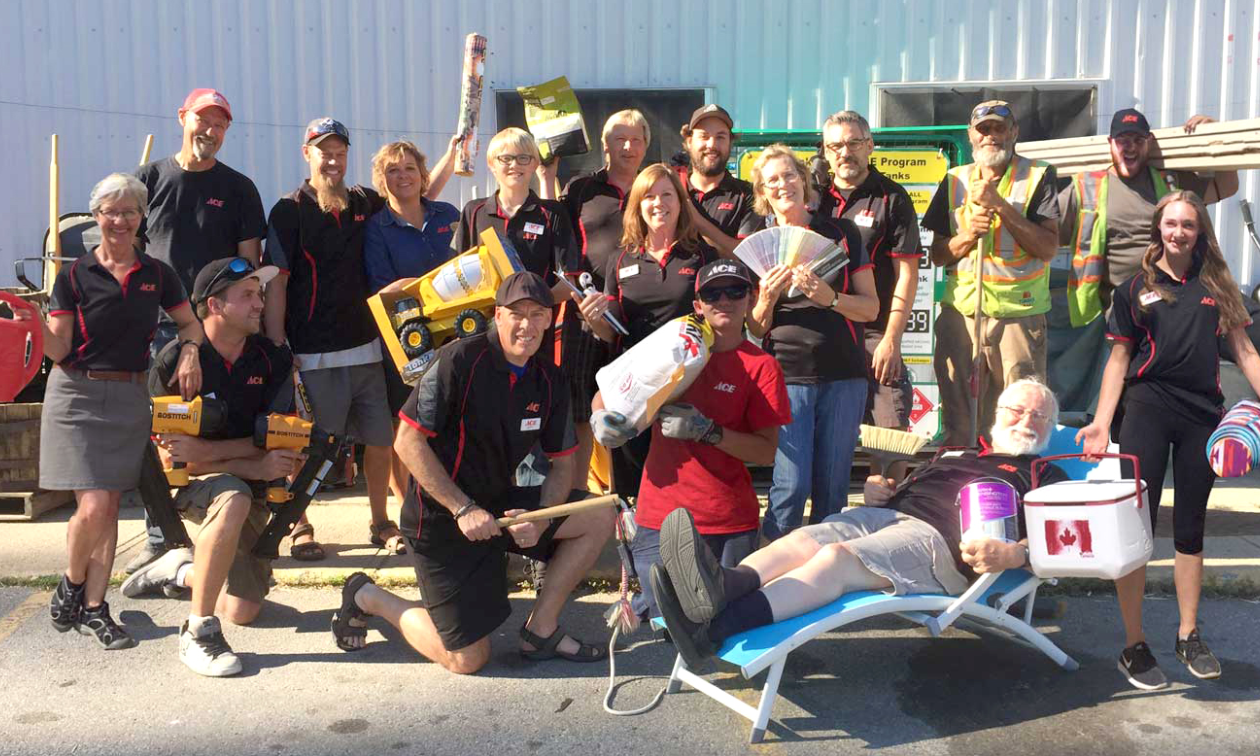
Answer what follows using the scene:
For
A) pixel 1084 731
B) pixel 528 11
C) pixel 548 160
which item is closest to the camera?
pixel 1084 731

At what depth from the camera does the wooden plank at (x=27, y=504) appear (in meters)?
6.29

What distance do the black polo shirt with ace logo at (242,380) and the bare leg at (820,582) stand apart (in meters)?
2.28

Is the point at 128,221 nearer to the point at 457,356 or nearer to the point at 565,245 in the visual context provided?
the point at 457,356

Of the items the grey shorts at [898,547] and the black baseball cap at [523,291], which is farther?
the black baseball cap at [523,291]

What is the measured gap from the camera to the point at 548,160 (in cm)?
609

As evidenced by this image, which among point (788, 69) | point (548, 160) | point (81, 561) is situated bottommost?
point (81, 561)

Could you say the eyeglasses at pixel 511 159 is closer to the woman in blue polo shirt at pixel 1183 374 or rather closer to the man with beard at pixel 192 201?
the man with beard at pixel 192 201

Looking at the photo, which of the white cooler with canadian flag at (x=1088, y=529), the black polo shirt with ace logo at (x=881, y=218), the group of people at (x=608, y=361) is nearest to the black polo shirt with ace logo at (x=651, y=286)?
the group of people at (x=608, y=361)

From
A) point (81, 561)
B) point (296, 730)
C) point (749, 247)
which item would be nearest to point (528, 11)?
point (749, 247)

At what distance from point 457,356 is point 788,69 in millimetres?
4942

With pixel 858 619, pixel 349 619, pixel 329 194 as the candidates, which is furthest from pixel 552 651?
pixel 329 194

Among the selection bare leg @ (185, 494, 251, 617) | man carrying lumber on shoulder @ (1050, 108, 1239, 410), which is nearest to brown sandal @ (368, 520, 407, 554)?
bare leg @ (185, 494, 251, 617)

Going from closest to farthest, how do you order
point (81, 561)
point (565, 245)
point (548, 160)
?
1. point (81, 561)
2. point (565, 245)
3. point (548, 160)

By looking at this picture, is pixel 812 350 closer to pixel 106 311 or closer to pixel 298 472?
pixel 298 472
